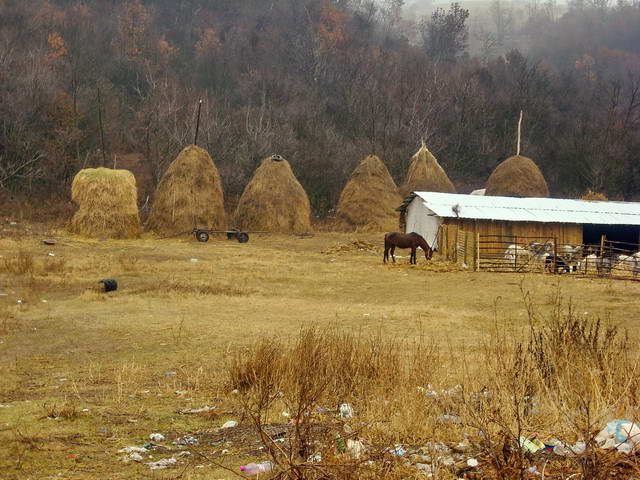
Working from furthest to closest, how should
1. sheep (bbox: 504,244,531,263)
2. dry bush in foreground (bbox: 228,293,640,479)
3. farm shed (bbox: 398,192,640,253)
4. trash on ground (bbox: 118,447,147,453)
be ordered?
1. farm shed (bbox: 398,192,640,253)
2. sheep (bbox: 504,244,531,263)
3. trash on ground (bbox: 118,447,147,453)
4. dry bush in foreground (bbox: 228,293,640,479)

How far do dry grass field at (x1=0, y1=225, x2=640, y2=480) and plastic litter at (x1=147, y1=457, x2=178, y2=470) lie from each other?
0.23 ft

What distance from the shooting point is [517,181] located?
Result: 122 feet

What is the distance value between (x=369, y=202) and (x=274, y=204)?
17.1 feet

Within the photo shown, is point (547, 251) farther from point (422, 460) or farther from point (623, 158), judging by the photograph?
point (623, 158)

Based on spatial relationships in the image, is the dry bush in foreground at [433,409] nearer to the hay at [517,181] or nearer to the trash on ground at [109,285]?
the trash on ground at [109,285]

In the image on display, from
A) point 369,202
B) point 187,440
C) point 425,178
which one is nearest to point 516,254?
point 369,202

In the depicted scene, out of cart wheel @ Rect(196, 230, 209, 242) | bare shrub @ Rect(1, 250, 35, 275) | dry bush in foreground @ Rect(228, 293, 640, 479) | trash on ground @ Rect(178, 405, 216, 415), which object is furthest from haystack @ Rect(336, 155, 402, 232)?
trash on ground @ Rect(178, 405, 216, 415)

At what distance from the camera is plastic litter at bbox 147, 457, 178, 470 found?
5.55m

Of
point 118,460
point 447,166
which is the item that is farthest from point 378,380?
point 447,166

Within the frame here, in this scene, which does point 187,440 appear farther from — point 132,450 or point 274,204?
point 274,204

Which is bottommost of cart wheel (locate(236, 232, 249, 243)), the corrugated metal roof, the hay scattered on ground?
the hay scattered on ground

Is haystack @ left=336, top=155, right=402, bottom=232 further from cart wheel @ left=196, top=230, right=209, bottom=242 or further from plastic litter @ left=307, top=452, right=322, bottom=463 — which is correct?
plastic litter @ left=307, top=452, right=322, bottom=463

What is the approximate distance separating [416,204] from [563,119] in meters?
36.2

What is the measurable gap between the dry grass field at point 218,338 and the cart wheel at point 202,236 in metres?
3.48
